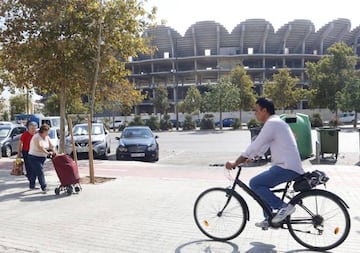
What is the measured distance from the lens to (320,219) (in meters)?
4.32

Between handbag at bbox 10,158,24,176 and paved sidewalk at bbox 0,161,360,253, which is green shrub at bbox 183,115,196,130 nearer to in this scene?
paved sidewalk at bbox 0,161,360,253

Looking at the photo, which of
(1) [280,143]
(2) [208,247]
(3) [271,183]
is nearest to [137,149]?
(2) [208,247]

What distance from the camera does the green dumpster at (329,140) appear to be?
12.2 meters

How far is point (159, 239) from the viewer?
4.88 metres

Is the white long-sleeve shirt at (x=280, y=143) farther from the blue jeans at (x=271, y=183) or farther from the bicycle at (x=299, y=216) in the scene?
the bicycle at (x=299, y=216)

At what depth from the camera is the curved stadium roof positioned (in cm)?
7488

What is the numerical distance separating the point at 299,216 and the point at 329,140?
8.63m

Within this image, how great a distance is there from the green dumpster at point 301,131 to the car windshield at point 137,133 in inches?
221

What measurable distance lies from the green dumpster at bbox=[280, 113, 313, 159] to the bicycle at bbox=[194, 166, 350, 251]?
8516 millimetres

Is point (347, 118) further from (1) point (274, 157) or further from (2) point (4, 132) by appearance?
(1) point (274, 157)

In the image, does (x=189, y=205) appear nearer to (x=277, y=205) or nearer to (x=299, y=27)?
(x=277, y=205)

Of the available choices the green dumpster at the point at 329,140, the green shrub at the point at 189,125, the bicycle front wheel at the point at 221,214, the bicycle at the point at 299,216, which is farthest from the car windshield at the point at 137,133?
the green shrub at the point at 189,125

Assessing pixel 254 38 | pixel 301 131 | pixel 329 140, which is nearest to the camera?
pixel 329 140

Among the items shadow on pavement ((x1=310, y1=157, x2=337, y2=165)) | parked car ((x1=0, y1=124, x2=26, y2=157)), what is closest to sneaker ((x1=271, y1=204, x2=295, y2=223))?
shadow on pavement ((x1=310, y1=157, x2=337, y2=165))
